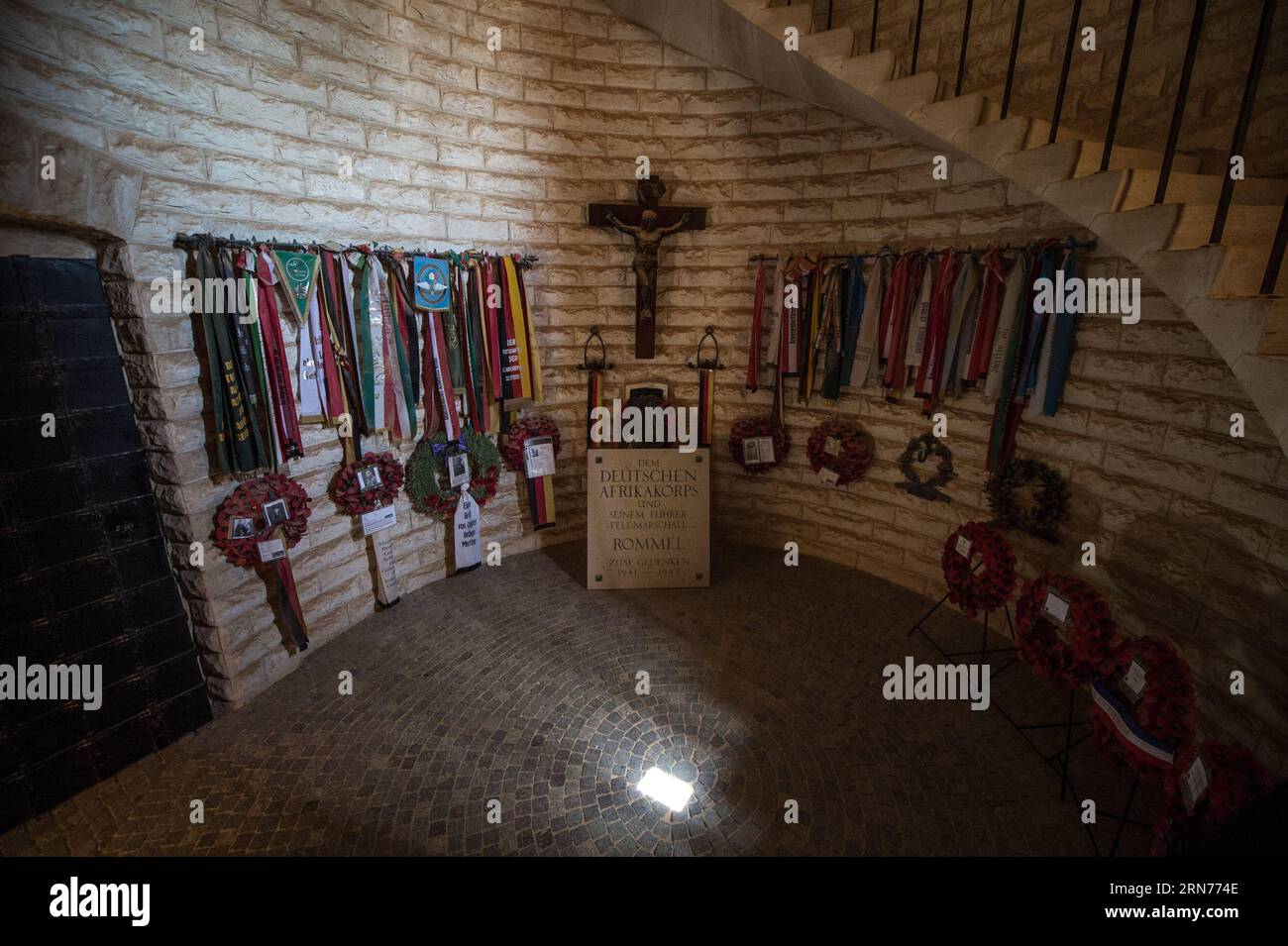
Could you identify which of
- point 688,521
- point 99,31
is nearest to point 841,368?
point 688,521

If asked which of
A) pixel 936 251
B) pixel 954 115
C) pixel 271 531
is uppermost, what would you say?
pixel 954 115

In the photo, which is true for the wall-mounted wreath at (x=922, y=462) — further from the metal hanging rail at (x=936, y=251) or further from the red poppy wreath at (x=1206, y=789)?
the red poppy wreath at (x=1206, y=789)

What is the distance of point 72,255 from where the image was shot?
3150 millimetres

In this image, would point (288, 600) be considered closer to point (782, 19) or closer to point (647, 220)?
point (647, 220)

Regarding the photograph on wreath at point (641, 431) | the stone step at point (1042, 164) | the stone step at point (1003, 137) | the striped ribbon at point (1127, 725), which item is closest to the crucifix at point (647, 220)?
the photograph on wreath at point (641, 431)

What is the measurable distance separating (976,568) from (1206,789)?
81.2 inches

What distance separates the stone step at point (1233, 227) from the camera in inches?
98.1

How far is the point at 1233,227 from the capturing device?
2.56 m

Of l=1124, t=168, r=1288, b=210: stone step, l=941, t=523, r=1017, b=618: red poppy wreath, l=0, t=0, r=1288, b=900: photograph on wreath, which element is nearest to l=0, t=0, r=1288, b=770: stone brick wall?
l=0, t=0, r=1288, b=900: photograph on wreath

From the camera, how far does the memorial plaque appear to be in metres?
5.37

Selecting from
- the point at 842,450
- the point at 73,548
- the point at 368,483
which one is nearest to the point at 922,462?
the point at 842,450

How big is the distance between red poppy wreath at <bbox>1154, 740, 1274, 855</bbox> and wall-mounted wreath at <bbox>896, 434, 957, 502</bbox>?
113 inches

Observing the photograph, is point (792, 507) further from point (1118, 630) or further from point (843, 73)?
point (843, 73)

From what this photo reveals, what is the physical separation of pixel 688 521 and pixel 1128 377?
329 centimetres
